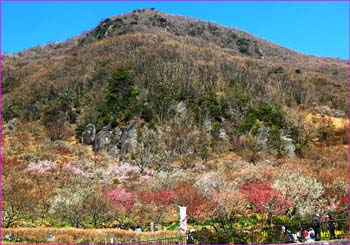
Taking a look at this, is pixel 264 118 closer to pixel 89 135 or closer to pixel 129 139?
pixel 129 139

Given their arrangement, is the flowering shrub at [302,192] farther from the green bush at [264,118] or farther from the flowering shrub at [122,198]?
the green bush at [264,118]

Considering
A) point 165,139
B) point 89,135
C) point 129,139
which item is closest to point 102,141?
point 89,135

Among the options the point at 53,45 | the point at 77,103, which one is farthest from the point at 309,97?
the point at 53,45

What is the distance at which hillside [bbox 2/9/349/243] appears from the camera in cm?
3025

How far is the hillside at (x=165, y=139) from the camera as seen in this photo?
3025 cm

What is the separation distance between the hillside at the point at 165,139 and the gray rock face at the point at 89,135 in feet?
0.51

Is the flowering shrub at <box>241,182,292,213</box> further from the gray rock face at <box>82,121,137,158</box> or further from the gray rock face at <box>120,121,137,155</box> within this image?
the gray rock face at <box>82,121,137,158</box>

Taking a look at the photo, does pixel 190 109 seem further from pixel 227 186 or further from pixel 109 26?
pixel 109 26

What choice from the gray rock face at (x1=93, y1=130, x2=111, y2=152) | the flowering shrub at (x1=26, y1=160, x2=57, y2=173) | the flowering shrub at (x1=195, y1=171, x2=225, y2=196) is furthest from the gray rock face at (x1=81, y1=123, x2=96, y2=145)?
the flowering shrub at (x1=195, y1=171, x2=225, y2=196)

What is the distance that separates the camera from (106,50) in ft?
323

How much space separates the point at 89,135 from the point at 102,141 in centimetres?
351

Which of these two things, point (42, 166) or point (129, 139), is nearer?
point (42, 166)

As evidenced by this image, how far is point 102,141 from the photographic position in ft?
202

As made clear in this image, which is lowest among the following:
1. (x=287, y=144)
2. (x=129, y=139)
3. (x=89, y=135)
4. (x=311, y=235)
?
(x=311, y=235)
